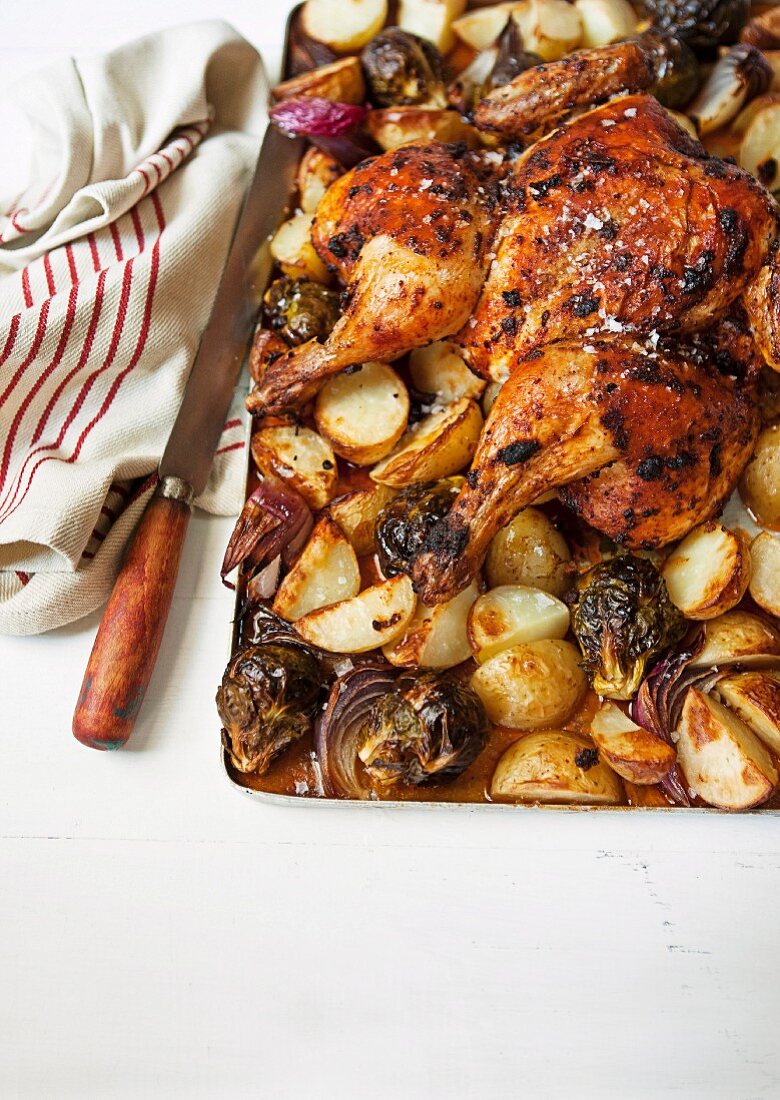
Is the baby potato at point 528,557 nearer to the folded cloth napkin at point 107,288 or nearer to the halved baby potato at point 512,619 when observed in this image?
the halved baby potato at point 512,619

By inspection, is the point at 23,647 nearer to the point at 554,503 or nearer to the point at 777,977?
the point at 554,503

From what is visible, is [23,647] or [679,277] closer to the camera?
[679,277]

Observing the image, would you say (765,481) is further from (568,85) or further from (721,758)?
(568,85)

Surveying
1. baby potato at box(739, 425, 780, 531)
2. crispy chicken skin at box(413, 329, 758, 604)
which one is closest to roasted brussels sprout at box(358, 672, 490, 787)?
crispy chicken skin at box(413, 329, 758, 604)

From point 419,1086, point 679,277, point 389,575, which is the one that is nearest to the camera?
point 419,1086

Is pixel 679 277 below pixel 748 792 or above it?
above

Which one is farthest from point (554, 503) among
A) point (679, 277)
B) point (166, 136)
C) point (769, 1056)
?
point (166, 136)
